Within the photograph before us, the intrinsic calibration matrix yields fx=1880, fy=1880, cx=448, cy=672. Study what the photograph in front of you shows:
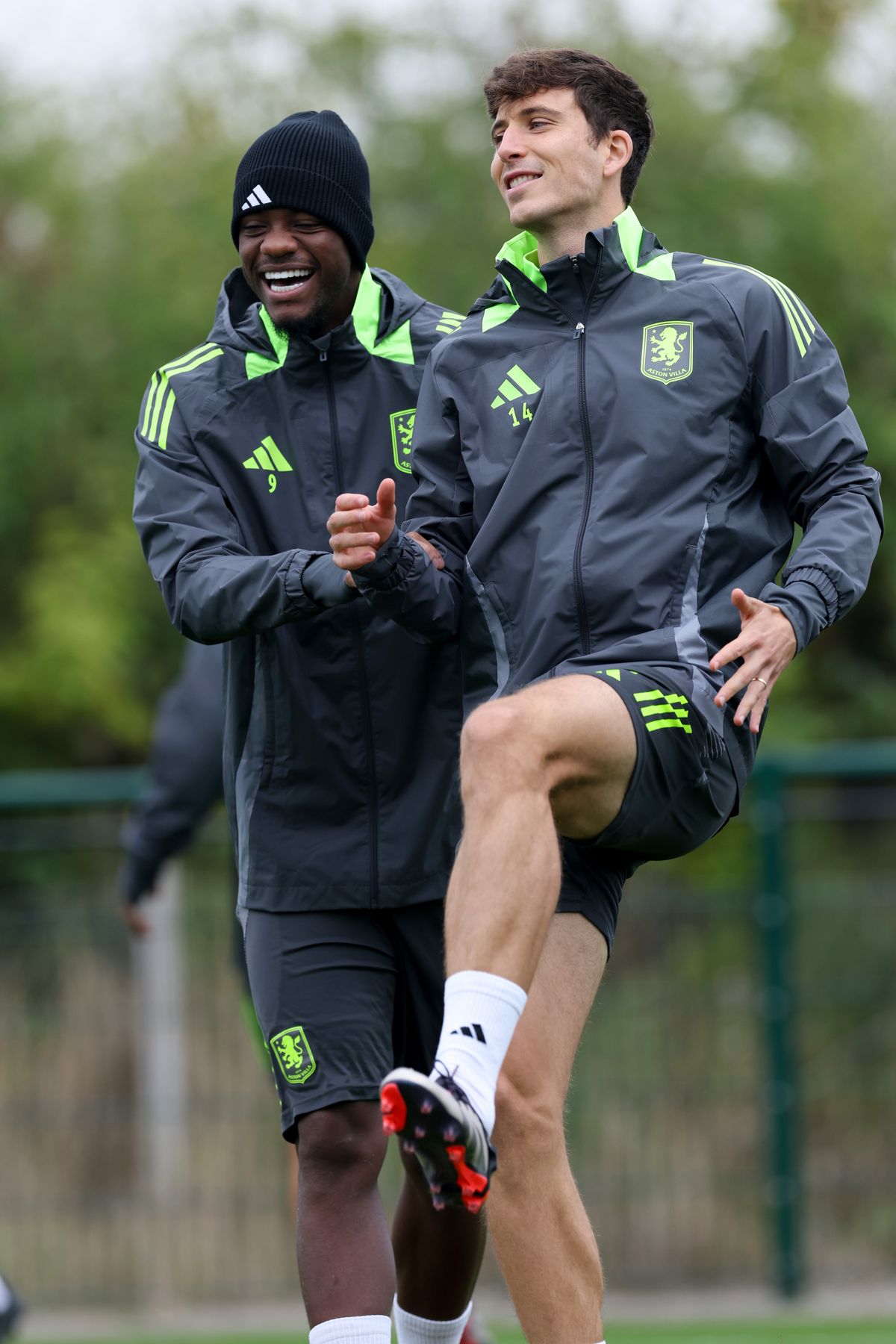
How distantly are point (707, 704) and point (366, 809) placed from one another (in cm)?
98

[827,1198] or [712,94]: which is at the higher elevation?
[712,94]

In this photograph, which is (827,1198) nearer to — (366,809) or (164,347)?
(366,809)

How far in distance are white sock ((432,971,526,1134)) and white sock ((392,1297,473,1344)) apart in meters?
1.38

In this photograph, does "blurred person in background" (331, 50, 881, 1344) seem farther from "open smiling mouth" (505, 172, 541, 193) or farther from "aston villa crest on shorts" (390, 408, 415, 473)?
"aston villa crest on shorts" (390, 408, 415, 473)

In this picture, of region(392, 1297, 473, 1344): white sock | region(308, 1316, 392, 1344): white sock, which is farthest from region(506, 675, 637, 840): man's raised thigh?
region(392, 1297, 473, 1344): white sock

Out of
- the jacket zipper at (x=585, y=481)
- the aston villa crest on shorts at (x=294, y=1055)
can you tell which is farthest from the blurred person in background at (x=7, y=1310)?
the jacket zipper at (x=585, y=481)

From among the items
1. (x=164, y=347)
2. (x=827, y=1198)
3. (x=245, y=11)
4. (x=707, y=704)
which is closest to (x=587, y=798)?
(x=707, y=704)

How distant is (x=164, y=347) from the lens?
1304 centimetres

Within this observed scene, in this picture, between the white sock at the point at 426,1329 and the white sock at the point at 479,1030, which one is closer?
the white sock at the point at 479,1030

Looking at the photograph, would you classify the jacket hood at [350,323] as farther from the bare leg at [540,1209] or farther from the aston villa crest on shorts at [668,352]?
the bare leg at [540,1209]

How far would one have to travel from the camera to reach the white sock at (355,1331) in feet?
12.7

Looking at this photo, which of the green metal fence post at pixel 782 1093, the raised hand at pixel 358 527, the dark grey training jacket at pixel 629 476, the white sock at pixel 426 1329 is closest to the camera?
the raised hand at pixel 358 527

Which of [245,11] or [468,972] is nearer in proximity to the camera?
[468,972]

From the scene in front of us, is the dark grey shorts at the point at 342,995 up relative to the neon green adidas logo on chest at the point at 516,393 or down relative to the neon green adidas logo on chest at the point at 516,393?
down
